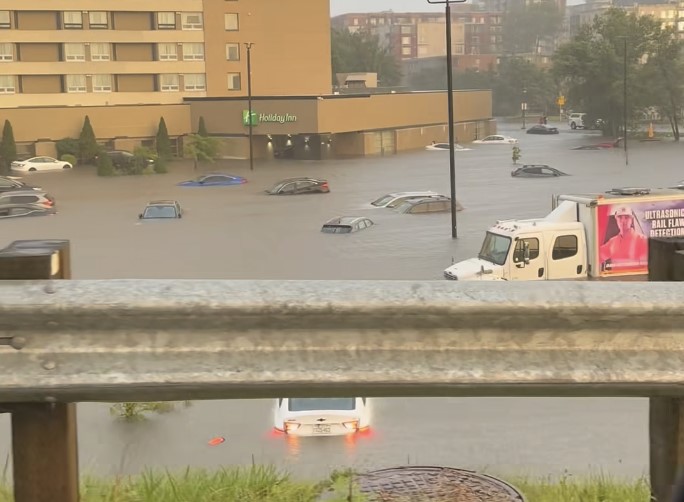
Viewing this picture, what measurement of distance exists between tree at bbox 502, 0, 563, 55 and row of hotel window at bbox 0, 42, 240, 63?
415ft

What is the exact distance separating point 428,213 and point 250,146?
2519 cm

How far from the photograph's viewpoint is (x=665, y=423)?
2764 mm

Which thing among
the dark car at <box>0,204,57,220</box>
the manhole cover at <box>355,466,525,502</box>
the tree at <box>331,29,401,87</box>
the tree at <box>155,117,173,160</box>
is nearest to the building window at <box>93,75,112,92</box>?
the tree at <box>155,117,173,160</box>

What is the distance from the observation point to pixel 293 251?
1175 inches

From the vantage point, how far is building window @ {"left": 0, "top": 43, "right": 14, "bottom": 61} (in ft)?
208

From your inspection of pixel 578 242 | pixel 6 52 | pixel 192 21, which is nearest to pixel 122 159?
pixel 6 52

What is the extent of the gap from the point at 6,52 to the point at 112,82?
7032mm

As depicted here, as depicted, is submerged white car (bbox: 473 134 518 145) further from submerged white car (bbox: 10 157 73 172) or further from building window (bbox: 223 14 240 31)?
submerged white car (bbox: 10 157 73 172)

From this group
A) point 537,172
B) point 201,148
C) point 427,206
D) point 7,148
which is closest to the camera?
point 427,206

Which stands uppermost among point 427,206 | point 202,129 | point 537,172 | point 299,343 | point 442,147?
point 202,129

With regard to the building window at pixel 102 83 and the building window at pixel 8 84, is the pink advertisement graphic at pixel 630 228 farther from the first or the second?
the building window at pixel 102 83

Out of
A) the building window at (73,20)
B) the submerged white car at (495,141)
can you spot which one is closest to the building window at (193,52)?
the building window at (73,20)

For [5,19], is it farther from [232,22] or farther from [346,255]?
[346,255]

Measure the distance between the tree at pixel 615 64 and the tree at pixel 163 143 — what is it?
110ft
